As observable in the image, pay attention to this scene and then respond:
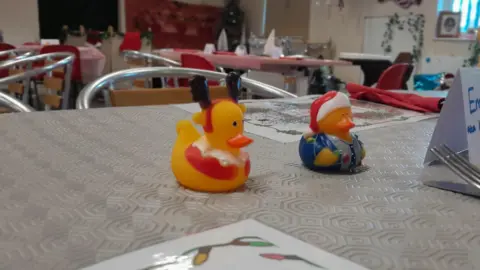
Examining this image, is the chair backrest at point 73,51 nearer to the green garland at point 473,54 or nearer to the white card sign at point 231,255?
the white card sign at point 231,255

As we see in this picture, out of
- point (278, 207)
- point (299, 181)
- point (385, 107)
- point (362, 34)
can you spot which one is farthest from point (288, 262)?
point (362, 34)

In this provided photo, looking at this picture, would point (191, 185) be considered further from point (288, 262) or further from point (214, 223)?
point (288, 262)

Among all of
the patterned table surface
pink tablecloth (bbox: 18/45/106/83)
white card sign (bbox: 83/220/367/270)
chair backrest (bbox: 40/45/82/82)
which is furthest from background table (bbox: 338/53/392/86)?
white card sign (bbox: 83/220/367/270)

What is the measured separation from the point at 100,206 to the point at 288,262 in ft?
0.77

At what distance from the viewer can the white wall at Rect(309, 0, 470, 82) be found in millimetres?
5523

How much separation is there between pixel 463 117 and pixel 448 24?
17.8 feet

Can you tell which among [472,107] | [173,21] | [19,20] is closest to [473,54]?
[173,21]

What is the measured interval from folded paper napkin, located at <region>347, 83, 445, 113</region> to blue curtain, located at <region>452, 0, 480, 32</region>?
4.46m

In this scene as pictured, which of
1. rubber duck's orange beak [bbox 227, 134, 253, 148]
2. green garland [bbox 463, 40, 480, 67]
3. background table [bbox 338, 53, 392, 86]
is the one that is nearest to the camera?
rubber duck's orange beak [bbox 227, 134, 253, 148]

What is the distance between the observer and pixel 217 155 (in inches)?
21.4

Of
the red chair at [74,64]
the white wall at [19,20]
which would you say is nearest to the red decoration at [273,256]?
the red chair at [74,64]

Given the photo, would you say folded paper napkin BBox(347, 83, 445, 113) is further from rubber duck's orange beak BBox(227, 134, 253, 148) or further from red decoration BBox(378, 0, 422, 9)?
red decoration BBox(378, 0, 422, 9)

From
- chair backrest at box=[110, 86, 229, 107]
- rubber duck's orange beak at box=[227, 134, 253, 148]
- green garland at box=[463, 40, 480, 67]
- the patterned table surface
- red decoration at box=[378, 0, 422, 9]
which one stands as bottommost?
the patterned table surface

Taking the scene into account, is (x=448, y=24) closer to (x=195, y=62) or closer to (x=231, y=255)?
(x=195, y=62)
